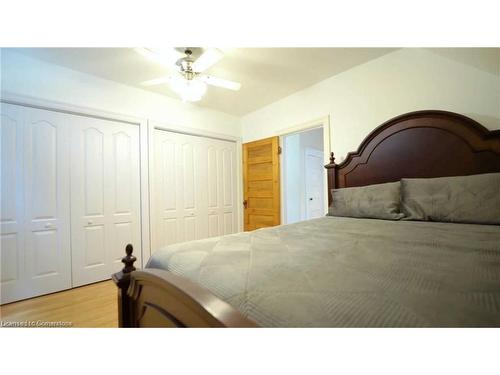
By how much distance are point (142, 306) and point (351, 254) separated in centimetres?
88

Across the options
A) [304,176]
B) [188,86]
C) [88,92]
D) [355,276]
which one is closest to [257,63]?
[188,86]

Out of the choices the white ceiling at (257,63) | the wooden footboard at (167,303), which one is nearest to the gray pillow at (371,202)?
the white ceiling at (257,63)

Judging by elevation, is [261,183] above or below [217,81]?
below

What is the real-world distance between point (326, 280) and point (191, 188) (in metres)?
2.76

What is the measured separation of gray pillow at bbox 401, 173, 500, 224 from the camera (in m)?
1.33

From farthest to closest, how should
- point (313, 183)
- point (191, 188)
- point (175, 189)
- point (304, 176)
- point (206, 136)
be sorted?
1. point (313, 183)
2. point (304, 176)
3. point (206, 136)
4. point (191, 188)
5. point (175, 189)

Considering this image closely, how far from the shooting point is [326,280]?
0.63m

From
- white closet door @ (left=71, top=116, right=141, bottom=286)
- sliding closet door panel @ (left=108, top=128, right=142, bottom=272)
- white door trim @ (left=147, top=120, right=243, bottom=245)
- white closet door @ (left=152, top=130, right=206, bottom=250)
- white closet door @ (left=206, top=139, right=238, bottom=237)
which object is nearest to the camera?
white closet door @ (left=71, top=116, right=141, bottom=286)

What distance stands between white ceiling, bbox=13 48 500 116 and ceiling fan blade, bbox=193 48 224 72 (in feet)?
0.54

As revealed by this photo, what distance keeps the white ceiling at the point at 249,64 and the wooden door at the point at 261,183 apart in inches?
34.2

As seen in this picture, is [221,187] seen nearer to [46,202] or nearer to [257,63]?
[257,63]

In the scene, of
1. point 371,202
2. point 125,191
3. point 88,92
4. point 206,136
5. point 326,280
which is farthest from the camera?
point 206,136

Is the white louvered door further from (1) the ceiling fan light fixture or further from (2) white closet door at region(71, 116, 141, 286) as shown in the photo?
(1) the ceiling fan light fixture

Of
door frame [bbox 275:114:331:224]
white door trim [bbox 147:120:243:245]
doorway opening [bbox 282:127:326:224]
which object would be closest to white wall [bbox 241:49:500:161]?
door frame [bbox 275:114:331:224]
